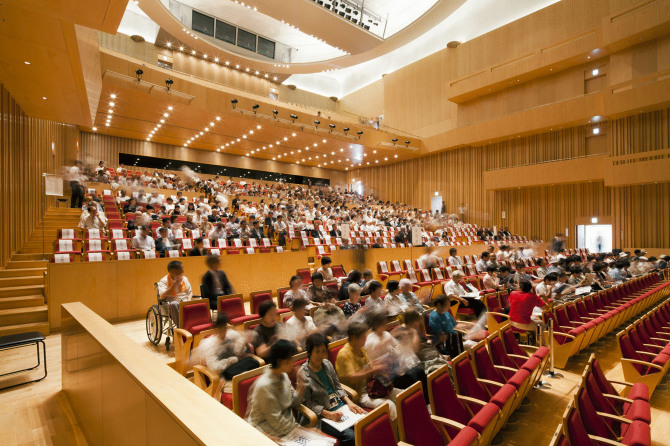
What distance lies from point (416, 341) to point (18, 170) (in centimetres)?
825

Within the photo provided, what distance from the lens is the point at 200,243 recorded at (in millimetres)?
7844

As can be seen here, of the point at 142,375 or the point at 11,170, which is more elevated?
the point at 11,170

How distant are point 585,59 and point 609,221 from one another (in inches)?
275

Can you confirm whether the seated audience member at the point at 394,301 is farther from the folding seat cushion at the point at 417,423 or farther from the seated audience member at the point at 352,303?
the folding seat cushion at the point at 417,423

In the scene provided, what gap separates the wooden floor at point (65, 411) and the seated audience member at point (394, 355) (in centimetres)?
86

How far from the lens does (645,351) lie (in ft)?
13.6

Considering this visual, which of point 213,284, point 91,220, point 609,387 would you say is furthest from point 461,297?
point 91,220

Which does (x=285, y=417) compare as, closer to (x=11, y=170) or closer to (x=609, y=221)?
(x=11, y=170)

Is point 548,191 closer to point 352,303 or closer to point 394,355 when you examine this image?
point 352,303

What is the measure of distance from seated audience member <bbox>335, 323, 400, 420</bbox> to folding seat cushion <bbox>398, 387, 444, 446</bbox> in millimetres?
574

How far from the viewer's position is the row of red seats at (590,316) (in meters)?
4.45

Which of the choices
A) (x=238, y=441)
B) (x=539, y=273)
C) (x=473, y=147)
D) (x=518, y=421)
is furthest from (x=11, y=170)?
(x=473, y=147)

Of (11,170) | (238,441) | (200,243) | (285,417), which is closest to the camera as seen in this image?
(238,441)

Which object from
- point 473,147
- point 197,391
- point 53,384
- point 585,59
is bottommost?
point 53,384
